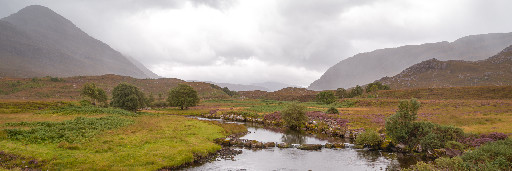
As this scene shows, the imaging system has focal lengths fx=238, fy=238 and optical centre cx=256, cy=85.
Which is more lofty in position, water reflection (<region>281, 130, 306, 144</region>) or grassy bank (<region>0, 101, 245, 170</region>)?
grassy bank (<region>0, 101, 245, 170</region>)

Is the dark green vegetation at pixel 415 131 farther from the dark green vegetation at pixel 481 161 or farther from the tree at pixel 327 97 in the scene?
the tree at pixel 327 97

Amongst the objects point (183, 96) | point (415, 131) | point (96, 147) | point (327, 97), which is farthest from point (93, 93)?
point (327, 97)

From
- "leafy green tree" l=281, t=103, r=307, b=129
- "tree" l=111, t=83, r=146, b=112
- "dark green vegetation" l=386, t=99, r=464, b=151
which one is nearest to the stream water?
"dark green vegetation" l=386, t=99, r=464, b=151

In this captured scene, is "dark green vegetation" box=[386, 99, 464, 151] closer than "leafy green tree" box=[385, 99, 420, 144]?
Yes

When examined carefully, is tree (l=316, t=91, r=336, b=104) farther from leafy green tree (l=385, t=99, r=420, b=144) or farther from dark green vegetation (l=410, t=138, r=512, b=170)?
dark green vegetation (l=410, t=138, r=512, b=170)

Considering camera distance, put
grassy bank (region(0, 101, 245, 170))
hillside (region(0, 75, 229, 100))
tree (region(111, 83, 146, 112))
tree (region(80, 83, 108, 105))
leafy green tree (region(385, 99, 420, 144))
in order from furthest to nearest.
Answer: hillside (region(0, 75, 229, 100)) < tree (region(80, 83, 108, 105)) < tree (region(111, 83, 146, 112)) < leafy green tree (region(385, 99, 420, 144)) < grassy bank (region(0, 101, 245, 170))

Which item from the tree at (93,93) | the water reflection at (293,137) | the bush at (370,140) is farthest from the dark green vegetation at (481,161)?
the tree at (93,93)

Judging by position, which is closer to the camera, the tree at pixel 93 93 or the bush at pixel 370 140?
the bush at pixel 370 140

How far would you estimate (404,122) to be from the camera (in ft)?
114

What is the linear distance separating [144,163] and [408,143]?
35.0 metres

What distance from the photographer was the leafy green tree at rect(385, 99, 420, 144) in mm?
34291

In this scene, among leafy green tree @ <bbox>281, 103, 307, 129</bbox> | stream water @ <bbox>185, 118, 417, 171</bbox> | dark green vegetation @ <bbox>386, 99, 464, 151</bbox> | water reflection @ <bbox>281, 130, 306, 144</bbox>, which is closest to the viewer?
stream water @ <bbox>185, 118, 417, 171</bbox>

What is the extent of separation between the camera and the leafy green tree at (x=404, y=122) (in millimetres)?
34291

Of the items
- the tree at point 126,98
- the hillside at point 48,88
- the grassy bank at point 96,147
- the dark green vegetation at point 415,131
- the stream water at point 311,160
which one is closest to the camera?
the grassy bank at point 96,147
